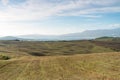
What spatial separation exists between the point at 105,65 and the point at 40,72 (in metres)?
12.5

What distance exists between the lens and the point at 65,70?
4238cm

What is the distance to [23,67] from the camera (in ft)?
152

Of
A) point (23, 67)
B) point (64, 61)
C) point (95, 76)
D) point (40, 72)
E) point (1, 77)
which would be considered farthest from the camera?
point (64, 61)

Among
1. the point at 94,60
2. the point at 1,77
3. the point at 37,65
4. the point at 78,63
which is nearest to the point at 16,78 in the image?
the point at 1,77

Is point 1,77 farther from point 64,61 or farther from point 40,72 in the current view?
point 64,61

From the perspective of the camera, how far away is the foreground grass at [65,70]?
36.6 m

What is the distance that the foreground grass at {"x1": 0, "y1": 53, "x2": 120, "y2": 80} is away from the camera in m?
36.6

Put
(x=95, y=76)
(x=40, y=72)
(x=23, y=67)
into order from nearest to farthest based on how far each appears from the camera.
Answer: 1. (x=95, y=76)
2. (x=40, y=72)
3. (x=23, y=67)

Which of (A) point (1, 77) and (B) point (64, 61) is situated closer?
(A) point (1, 77)

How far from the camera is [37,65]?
159ft

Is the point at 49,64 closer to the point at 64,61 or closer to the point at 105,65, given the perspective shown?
the point at 64,61

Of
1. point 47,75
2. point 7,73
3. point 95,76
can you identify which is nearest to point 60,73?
point 47,75

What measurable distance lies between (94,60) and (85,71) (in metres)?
9.21

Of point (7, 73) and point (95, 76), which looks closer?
point (95, 76)
